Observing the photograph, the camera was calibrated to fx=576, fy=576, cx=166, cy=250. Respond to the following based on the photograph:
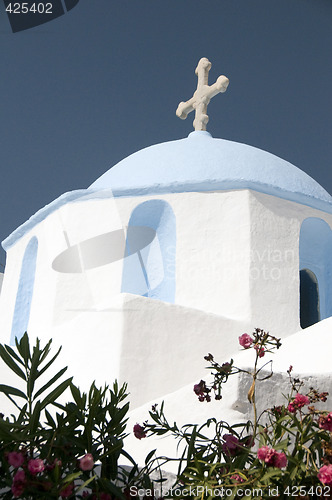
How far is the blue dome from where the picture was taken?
771 centimetres

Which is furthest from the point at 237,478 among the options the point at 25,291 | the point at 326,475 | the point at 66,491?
the point at 25,291

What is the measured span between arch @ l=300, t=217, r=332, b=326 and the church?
0.01 m

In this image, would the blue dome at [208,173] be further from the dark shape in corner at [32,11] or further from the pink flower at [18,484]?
the pink flower at [18,484]

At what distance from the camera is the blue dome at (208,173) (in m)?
7.71

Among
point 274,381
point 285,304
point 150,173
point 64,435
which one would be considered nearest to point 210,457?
point 64,435

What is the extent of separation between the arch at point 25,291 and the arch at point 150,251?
62.9 inches

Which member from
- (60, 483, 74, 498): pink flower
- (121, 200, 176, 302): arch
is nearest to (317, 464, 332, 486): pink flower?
(60, 483, 74, 498): pink flower

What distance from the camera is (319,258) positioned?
840 centimetres

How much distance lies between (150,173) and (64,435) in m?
6.11

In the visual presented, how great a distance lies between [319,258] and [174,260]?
7.31ft

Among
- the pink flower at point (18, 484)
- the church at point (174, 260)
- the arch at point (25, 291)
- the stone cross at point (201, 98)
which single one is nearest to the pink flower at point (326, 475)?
the pink flower at point (18, 484)

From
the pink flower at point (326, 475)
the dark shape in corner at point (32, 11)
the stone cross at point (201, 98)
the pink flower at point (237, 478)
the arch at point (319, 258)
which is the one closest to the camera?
the pink flower at point (326, 475)

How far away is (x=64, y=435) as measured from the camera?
2.26 metres

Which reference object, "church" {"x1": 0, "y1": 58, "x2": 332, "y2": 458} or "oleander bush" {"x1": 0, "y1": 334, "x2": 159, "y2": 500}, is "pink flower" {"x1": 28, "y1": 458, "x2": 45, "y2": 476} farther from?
"church" {"x1": 0, "y1": 58, "x2": 332, "y2": 458}
